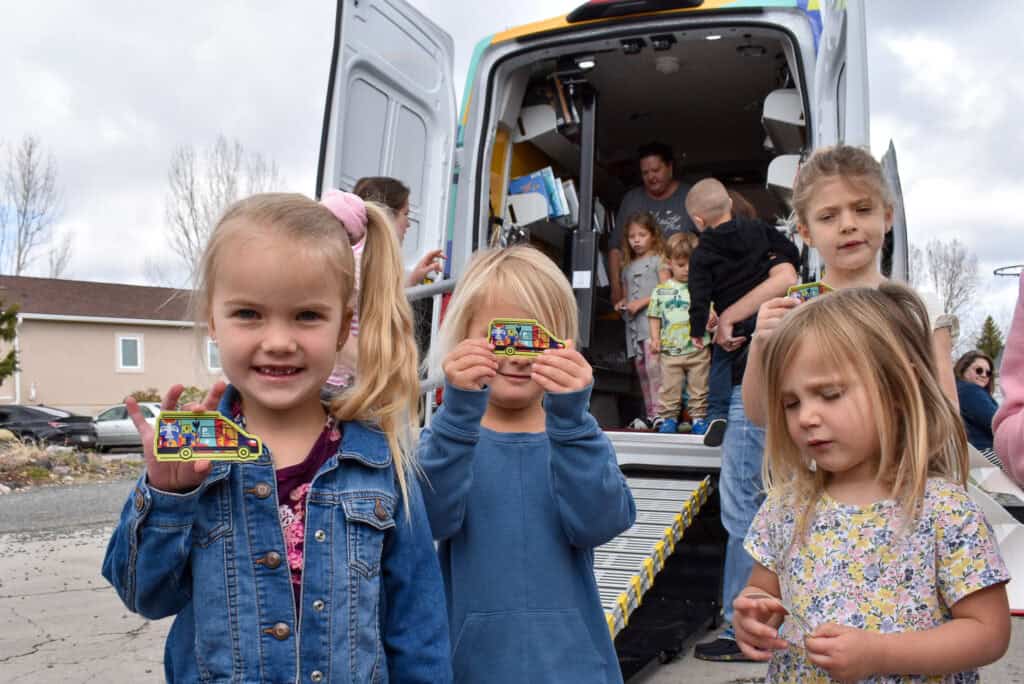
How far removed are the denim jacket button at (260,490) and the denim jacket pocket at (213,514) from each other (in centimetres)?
3

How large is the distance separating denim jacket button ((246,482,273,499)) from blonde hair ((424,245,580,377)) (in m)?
0.60

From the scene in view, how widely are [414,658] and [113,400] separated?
31.9 meters

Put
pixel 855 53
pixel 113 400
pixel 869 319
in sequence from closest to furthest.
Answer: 1. pixel 869 319
2. pixel 855 53
3. pixel 113 400

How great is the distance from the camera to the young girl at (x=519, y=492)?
1.70 m

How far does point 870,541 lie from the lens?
151 cm

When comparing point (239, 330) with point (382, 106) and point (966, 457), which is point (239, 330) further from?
point (382, 106)

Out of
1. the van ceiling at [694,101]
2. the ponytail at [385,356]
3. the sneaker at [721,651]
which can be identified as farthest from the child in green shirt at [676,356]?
the ponytail at [385,356]

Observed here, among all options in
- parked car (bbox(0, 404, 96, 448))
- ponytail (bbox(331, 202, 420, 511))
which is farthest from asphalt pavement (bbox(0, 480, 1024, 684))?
parked car (bbox(0, 404, 96, 448))

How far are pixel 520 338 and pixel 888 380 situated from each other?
2.13 ft

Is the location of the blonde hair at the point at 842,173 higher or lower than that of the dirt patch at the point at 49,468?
higher

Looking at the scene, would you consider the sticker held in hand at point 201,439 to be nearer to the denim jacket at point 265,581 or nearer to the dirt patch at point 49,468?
the denim jacket at point 265,581

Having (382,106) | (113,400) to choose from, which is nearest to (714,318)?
(382,106)

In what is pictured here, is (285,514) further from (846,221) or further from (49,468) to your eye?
(49,468)

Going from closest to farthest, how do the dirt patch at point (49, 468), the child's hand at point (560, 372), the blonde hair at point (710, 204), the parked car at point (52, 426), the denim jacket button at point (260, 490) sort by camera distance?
the denim jacket button at point (260, 490) < the child's hand at point (560, 372) < the blonde hair at point (710, 204) < the dirt patch at point (49, 468) < the parked car at point (52, 426)
